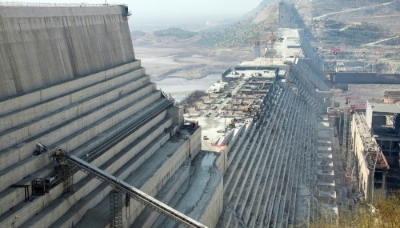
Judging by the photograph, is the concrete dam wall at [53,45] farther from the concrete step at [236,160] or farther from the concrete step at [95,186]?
the concrete step at [236,160]

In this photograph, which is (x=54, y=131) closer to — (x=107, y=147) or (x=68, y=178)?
(x=68, y=178)

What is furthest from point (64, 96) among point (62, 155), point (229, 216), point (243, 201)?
point (243, 201)

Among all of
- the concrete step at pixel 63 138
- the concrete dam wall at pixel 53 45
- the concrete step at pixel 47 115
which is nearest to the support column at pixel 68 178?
the concrete step at pixel 63 138

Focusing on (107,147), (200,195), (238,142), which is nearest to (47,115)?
(107,147)

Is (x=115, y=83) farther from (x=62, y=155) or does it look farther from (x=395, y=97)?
(x=395, y=97)

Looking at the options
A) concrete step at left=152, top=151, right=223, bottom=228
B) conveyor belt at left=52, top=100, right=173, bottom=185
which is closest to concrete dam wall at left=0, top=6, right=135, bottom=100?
conveyor belt at left=52, top=100, right=173, bottom=185

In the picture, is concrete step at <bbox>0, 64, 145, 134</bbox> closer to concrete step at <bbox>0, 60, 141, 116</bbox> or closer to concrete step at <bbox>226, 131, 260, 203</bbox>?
concrete step at <bbox>0, 60, 141, 116</bbox>
